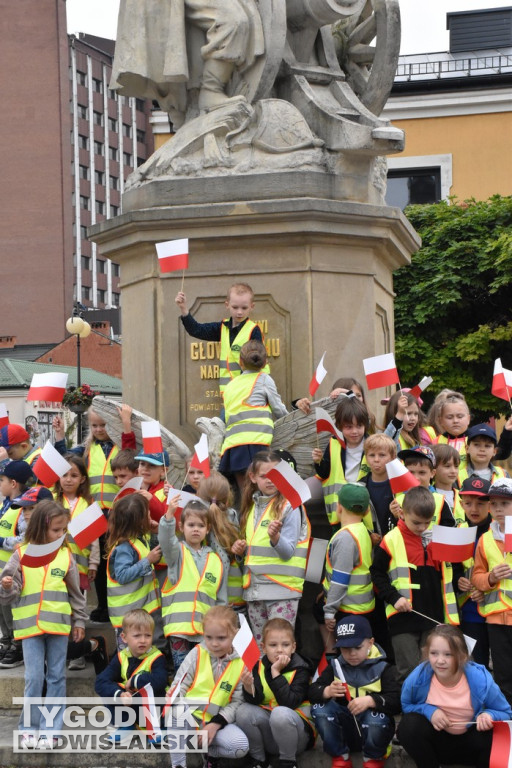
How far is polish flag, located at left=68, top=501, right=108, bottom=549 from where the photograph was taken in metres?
7.83

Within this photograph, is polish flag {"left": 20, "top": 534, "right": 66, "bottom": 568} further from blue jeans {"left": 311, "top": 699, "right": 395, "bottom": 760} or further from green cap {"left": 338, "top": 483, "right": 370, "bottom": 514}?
blue jeans {"left": 311, "top": 699, "right": 395, "bottom": 760}

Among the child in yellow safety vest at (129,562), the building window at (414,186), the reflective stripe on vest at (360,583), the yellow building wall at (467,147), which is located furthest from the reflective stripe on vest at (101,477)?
the yellow building wall at (467,147)

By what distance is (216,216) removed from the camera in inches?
364

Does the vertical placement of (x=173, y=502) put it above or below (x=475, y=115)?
below

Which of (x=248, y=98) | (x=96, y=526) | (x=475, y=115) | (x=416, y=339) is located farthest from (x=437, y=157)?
(x=96, y=526)

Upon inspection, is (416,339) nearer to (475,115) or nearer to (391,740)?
(475,115)

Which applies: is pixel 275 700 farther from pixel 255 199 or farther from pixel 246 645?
pixel 255 199

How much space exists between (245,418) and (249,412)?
52 millimetres

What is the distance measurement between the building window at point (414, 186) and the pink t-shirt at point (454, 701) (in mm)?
31070

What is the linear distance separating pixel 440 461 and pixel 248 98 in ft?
11.6

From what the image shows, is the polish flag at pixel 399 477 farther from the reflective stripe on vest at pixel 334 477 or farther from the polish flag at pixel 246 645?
the polish flag at pixel 246 645

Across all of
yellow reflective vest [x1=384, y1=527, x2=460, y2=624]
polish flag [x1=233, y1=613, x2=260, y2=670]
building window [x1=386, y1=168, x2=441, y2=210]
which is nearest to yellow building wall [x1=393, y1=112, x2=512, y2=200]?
building window [x1=386, y1=168, x2=441, y2=210]

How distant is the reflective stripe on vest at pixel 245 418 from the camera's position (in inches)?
332

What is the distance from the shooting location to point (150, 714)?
7.06m
